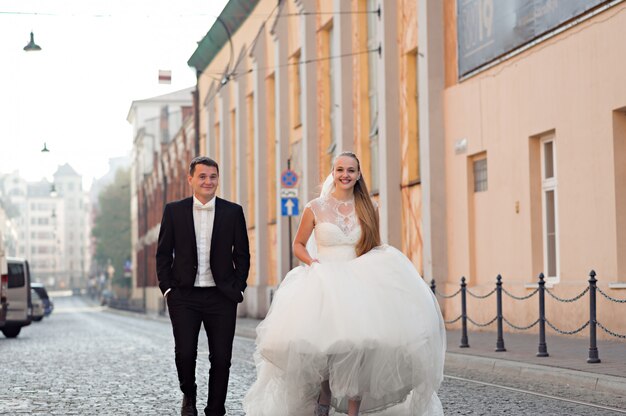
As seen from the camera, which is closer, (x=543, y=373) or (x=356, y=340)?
(x=356, y=340)

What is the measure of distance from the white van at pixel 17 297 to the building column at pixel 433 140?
10283mm

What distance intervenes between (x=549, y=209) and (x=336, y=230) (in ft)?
42.6

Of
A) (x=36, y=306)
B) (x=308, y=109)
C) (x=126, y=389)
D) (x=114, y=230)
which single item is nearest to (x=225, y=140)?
(x=36, y=306)

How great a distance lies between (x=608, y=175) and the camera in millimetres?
17219

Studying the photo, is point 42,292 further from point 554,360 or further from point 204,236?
point 204,236

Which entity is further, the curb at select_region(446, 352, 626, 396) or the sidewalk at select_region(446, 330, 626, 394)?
the sidewalk at select_region(446, 330, 626, 394)

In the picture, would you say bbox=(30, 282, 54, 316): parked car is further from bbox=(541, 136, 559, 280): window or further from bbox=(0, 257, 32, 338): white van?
bbox=(541, 136, 559, 280): window

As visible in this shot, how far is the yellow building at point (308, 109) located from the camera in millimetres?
26391

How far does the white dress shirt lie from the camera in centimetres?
798

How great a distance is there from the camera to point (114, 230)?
116 metres

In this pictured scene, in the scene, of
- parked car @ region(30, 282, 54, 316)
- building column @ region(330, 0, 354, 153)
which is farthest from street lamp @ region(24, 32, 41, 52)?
parked car @ region(30, 282, 54, 316)

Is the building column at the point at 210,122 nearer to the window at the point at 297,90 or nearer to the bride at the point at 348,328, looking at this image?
the window at the point at 297,90

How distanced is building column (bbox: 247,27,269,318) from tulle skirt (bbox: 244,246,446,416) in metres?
33.3

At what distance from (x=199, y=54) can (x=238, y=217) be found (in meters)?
48.3
